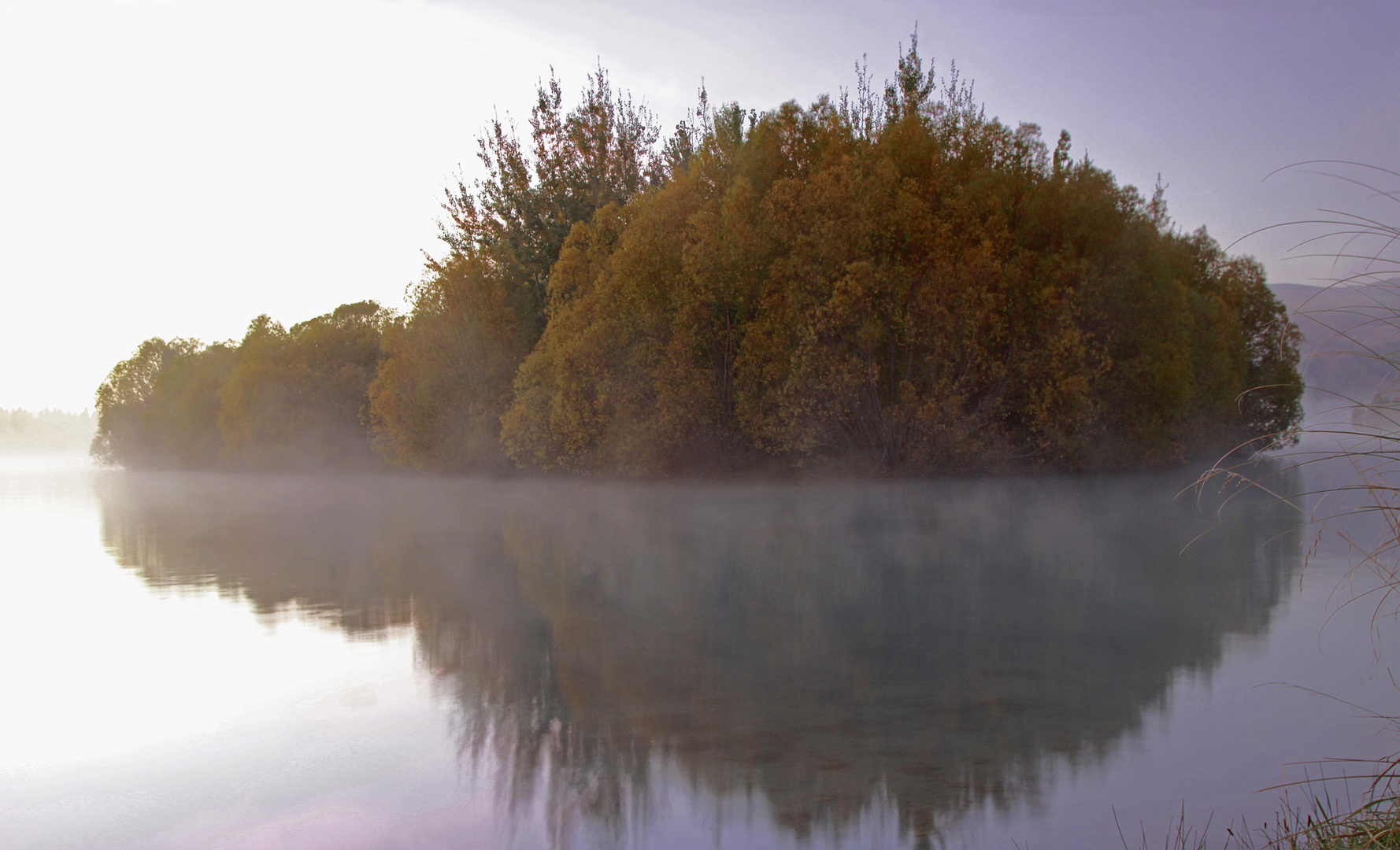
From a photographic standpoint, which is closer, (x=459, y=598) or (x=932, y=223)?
(x=459, y=598)

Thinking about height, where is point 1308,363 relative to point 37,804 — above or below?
above

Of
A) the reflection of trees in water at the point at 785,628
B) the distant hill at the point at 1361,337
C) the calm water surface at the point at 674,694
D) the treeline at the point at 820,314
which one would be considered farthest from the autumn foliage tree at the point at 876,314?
the distant hill at the point at 1361,337

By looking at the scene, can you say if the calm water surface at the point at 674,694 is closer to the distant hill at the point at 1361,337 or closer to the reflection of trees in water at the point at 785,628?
the reflection of trees in water at the point at 785,628

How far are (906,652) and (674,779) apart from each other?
3631mm

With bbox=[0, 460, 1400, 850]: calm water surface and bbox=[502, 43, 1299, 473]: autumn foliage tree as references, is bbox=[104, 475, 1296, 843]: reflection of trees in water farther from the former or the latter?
bbox=[502, 43, 1299, 473]: autumn foliage tree

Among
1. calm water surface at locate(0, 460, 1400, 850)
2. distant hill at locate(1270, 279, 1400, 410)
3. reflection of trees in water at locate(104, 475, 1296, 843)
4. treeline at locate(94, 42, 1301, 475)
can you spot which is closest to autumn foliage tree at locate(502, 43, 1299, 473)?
treeline at locate(94, 42, 1301, 475)

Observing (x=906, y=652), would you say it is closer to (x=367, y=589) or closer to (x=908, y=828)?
(x=908, y=828)

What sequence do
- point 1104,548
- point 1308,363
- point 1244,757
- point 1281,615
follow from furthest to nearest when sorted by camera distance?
point 1104,548
point 1281,615
point 1244,757
point 1308,363

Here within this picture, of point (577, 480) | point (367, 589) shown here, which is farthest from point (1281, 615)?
point (577, 480)

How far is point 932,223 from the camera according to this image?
2719 cm

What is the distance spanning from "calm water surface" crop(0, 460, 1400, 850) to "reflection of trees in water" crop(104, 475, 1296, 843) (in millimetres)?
45

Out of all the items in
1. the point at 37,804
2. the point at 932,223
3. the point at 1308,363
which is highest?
the point at 932,223

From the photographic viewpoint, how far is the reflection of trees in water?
562 cm

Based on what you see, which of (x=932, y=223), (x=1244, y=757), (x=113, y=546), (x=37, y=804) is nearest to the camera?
(x=37, y=804)
